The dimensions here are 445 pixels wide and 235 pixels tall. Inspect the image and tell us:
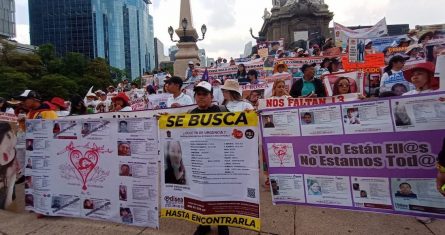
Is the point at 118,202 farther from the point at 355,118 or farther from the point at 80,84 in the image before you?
the point at 80,84

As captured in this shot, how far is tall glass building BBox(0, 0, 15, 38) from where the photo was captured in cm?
8925

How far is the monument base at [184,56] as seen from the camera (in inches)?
904

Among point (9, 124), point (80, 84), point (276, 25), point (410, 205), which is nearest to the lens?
point (410, 205)

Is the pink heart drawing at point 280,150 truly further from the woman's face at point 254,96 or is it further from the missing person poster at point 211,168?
the woman's face at point 254,96

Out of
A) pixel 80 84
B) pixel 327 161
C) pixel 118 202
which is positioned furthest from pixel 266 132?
pixel 80 84

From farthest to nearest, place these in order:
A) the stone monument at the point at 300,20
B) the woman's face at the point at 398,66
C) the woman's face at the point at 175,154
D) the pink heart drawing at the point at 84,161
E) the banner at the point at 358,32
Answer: the stone monument at the point at 300,20
the banner at the point at 358,32
the woman's face at the point at 398,66
the pink heart drawing at the point at 84,161
the woman's face at the point at 175,154

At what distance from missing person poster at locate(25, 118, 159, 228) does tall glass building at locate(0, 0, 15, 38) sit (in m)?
98.1

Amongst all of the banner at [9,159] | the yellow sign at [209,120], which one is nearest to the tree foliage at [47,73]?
the banner at [9,159]

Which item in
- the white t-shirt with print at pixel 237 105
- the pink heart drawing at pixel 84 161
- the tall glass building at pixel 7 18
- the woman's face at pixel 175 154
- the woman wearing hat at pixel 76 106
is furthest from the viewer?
the tall glass building at pixel 7 18

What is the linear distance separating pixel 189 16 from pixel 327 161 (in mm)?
21561

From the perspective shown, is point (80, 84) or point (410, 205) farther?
point (80, 84)

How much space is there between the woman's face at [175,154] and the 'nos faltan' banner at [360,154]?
95 centimetres

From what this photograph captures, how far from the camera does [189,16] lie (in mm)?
23797

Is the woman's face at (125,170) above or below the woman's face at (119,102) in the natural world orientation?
below
